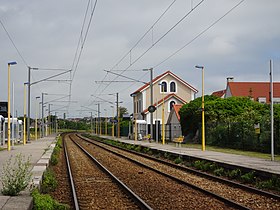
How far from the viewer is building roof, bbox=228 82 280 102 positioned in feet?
231

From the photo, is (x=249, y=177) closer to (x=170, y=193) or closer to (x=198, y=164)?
(x=170, y=193)

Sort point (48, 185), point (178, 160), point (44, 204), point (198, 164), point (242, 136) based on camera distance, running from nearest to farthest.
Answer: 1. point (44, 204)
2. point (48, 185)
3. point (198, 164)
4. point (178, 160)
5. point (242, 136)

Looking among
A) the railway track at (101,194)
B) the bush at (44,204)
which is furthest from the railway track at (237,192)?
the bush at (44,204)

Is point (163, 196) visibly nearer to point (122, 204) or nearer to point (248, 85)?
point (122, 204)

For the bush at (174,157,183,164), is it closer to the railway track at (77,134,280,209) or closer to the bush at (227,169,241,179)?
the railway track at (77,134,280,209)

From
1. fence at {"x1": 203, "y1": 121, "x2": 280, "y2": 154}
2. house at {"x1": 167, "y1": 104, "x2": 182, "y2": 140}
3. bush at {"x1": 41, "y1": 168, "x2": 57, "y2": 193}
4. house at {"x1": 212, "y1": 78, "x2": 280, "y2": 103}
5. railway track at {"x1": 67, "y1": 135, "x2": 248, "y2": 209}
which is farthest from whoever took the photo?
house at {"x1": 212, "y1": 78, "x2": 280, "y2": 103}

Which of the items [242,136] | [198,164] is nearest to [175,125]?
[242,136]

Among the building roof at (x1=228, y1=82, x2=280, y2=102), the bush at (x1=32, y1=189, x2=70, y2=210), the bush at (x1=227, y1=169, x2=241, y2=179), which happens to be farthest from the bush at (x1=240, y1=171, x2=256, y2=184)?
the building roof at (x1=228, y1=82, x2=280, y2=102)

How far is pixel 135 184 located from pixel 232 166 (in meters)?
4.63

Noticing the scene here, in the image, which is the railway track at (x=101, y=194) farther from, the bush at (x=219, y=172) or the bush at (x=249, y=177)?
the bush at (x=249, y=177)

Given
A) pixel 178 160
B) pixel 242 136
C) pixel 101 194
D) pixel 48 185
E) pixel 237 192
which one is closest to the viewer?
pixel 101 194

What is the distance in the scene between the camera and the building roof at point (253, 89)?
231ft

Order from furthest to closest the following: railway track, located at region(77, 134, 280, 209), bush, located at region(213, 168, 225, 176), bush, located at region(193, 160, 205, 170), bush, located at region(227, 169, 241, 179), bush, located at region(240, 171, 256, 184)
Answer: bush, located at region(193, 160, 205, 170) → bush, located at region(213, 168, 225, 176) → bush, located at region(227, 169, 241, 179) → bush, located at region(240, 171, 256, 184) → railway track, located at region(77, 134, 280, 209)

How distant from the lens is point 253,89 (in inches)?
2894
